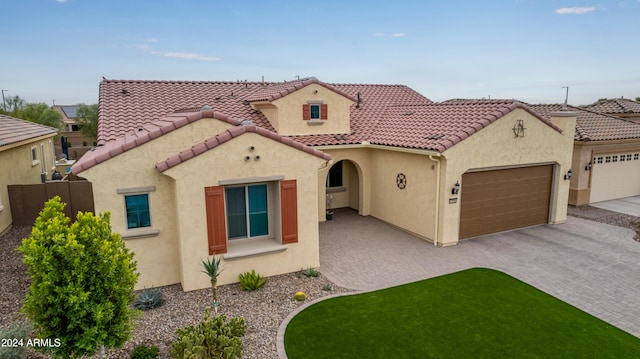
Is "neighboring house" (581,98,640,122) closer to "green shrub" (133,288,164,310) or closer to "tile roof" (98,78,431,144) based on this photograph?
"tile roof" (98,78,431,144)

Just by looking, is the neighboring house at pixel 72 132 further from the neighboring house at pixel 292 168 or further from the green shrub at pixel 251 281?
the green shrub at pixel 251 281

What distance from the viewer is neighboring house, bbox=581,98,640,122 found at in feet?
97.0

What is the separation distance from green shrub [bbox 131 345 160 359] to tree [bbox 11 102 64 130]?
52720 millimetres

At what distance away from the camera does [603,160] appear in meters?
21.7

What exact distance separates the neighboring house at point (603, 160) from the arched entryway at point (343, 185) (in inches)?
459

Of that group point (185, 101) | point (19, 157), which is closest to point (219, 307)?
point (185, 101)

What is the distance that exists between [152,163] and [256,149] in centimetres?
290

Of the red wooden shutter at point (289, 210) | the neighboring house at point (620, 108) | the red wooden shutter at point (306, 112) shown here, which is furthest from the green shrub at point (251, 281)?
the neighboring house at point (620, 108)

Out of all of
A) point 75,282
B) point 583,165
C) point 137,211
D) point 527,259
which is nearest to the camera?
point 75,282

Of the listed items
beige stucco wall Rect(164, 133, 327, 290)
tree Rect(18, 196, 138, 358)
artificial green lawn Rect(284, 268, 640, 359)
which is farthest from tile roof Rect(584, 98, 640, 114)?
tree Rect(18, 196, 138, 358)

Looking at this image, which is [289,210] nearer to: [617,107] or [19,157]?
[19,157]

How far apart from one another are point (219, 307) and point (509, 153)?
489 inches

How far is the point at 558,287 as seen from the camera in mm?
11336

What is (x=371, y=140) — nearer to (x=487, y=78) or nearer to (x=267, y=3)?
(x=267, y=3)
